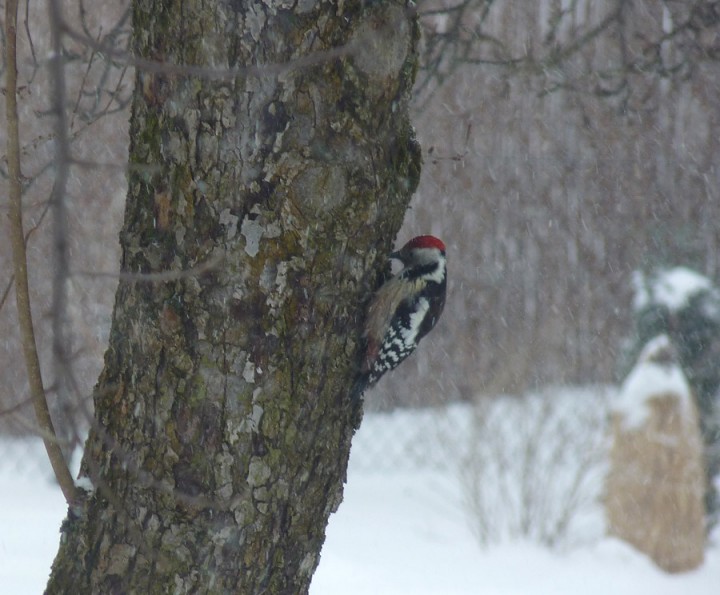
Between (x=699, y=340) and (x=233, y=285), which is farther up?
(x=699, y=340)

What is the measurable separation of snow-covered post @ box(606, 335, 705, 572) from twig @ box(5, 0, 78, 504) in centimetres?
412

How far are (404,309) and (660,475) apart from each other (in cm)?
316

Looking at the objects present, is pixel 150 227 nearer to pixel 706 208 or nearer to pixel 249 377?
pixel 249 377

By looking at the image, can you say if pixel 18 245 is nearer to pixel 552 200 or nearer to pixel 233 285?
pixel 233 285

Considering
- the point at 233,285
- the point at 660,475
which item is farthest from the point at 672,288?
the point at 233,285

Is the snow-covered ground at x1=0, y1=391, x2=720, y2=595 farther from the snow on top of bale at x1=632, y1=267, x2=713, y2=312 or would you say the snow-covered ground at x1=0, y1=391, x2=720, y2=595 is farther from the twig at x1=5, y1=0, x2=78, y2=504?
the twig at x1=5, y1=0, x2=78, y2=504

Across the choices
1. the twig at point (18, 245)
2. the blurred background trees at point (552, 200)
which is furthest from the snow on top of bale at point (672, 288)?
the twig at point (18, 245)

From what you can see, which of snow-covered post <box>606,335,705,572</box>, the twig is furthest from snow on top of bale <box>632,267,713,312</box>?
Result: the twig

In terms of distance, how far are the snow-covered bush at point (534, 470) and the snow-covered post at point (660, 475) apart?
6.9 inches

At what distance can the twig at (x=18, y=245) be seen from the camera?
136 cm

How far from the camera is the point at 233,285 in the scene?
1.69 meters

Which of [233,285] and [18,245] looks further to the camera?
[233,285]

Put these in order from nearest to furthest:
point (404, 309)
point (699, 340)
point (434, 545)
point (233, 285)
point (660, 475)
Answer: point (233, 285)
point (404, 309)
point (660, 475)
point (434, 545)
point (699, 340)

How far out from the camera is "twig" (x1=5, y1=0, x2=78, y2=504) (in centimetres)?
136
